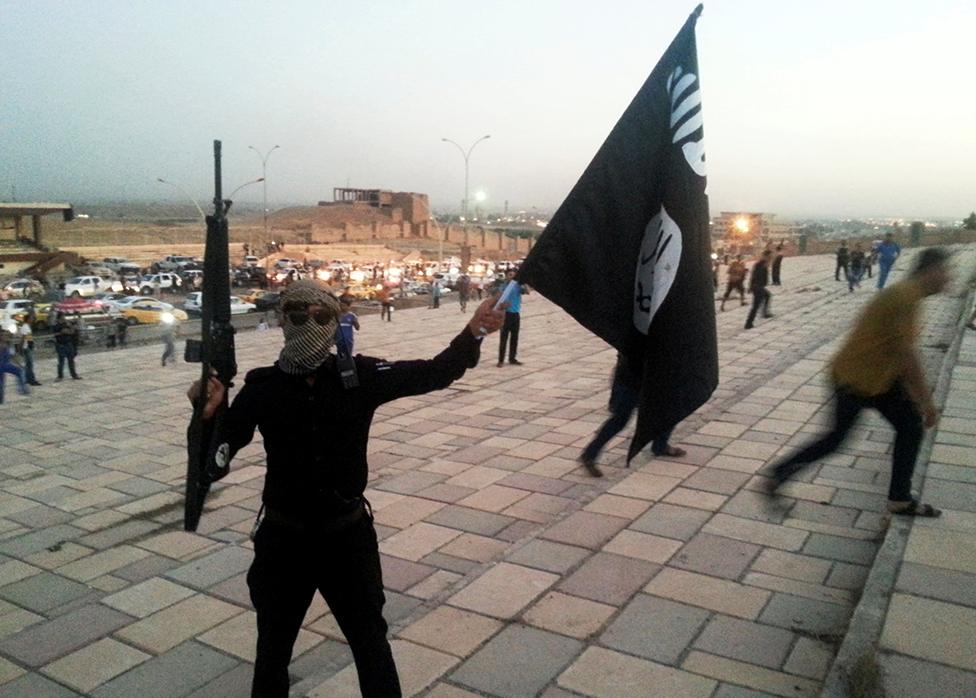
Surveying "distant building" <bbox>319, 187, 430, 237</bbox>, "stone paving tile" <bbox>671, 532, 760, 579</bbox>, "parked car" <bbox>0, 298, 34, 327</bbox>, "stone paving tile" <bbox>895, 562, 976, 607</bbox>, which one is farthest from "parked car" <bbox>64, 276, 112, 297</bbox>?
"distant building" <bbox>319, 187, 430, 237</bbox>

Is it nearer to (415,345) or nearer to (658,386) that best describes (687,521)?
(658,386)

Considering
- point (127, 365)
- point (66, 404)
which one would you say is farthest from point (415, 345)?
point (66, 404)

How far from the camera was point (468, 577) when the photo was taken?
12.9 feet

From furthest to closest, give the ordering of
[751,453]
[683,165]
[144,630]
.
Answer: [751,453], [144,630], [683,165]

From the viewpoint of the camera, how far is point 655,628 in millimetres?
3326

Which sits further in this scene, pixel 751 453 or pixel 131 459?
pixel 131 459

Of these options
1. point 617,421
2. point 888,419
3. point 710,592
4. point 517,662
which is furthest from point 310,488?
Answer: point 617,421

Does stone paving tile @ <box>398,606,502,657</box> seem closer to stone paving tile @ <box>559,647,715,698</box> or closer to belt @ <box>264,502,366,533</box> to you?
stone paving tile @ <box>559,647,715,698</box>

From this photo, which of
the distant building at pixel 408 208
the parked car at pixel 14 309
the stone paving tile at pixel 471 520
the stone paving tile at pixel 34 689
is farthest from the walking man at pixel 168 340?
the distant building at pixel 408 208

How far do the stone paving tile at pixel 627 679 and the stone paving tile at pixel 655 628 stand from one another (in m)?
0.08

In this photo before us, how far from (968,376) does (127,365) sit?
1299 cm

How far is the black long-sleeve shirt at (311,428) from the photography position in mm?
2107

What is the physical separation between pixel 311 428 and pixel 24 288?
37.5 metres

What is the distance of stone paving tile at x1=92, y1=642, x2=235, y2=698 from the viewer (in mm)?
3102
